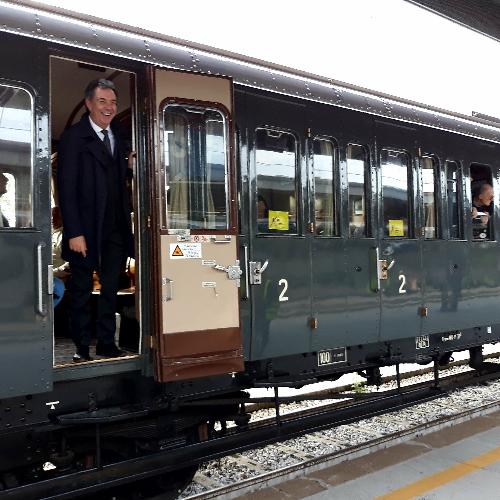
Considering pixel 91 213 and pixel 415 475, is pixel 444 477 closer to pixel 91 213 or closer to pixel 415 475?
pixel 415 475

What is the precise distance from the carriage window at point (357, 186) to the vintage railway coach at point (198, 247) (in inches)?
0.7

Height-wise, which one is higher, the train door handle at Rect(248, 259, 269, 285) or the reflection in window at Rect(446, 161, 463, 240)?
the reflection in window at Rect(446, 161, 463, 240)

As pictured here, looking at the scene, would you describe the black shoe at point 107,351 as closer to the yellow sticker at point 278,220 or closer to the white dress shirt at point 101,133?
the white dress shirt at point 101,133

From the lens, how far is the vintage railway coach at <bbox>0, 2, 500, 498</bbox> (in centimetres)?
351

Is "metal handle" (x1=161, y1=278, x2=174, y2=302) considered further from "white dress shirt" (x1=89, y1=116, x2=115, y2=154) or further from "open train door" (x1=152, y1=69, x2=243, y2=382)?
"white dress shirt" (x1=89, y1=116, x2=115, y2=154)

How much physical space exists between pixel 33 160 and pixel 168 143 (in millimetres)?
939

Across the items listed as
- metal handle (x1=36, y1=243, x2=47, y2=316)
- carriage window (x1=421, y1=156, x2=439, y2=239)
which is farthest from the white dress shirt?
carriage window (x1=421, y1=156, x2=439, y2=239)

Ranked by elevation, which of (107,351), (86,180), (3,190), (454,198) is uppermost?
(454,198)

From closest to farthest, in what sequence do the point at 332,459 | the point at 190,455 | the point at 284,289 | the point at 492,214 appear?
the point at 190,455 < the point at 284,289 < the point at 332,459 < the point at 492,214

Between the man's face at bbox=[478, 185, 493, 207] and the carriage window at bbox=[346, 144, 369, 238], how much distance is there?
2.32 metres

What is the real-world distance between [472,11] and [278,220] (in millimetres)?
5190

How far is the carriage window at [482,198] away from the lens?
23.0 ft

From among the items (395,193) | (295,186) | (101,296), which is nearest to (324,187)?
(295,186)

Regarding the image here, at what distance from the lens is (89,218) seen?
4043mm
